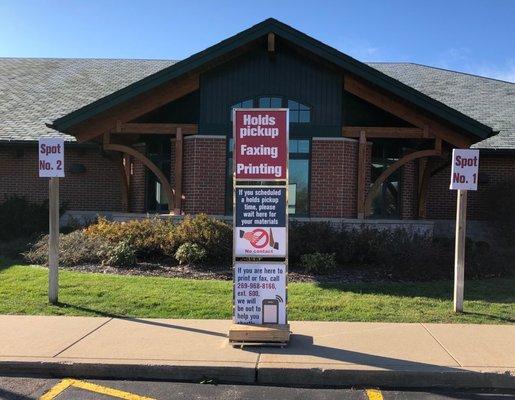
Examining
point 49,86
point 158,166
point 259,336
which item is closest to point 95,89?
point 49,86

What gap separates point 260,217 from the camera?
645cm

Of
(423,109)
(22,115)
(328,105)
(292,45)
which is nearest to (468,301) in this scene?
(423,109)

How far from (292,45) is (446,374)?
949 cm

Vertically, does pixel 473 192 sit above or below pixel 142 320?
above

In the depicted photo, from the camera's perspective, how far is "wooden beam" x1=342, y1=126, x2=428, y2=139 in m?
13.1

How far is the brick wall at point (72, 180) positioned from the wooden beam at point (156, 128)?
11.2 ft

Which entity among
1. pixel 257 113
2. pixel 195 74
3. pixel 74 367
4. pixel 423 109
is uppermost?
pixel 195 74

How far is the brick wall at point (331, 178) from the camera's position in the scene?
13.4 m

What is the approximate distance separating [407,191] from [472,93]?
732cm

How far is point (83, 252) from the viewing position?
36.6 feet

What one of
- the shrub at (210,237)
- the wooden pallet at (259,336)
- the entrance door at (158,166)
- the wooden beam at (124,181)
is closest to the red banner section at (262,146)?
the wooden pallet at (259,336)

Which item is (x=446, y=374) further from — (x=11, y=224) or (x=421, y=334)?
(x=11, y=224)

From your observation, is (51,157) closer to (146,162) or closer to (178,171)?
(146,162)

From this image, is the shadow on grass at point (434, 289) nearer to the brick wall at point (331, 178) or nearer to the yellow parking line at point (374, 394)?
the yellow parking line at point (374, 394)
